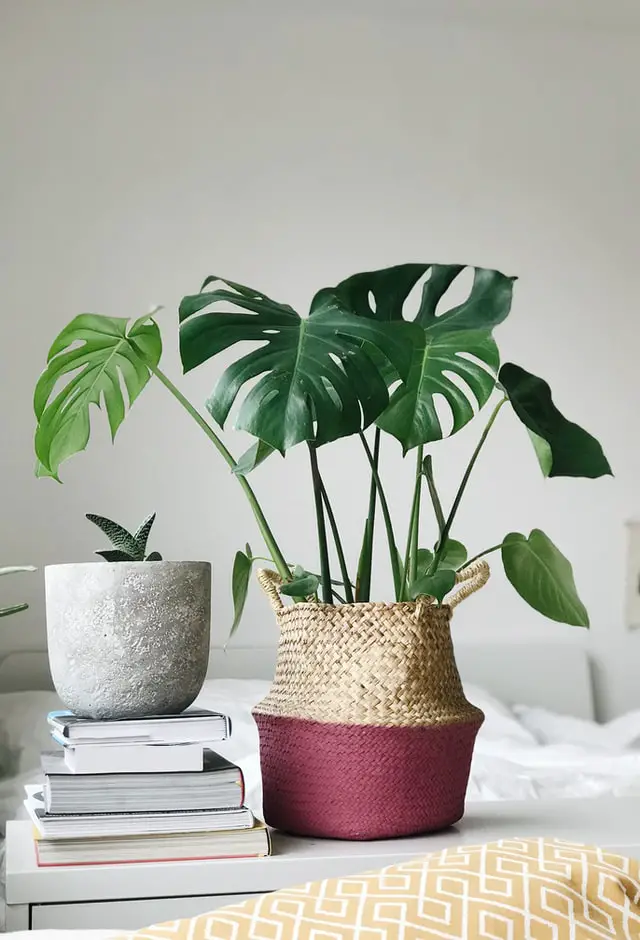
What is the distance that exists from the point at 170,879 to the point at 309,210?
2.09m

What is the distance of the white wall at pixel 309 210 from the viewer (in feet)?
8.46

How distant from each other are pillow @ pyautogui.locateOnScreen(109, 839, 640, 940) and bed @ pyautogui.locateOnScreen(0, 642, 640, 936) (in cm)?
100

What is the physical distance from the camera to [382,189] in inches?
109

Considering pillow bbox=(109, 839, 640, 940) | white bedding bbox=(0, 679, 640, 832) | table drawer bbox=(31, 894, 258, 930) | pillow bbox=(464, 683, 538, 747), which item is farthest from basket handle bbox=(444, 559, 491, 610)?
pillow bbox=(464, 683, 538, 747)

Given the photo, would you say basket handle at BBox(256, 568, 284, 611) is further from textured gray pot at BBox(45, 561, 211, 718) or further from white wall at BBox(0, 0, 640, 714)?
white wall at BBox(0, 0, 640, 714)

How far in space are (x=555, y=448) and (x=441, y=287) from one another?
221 mm

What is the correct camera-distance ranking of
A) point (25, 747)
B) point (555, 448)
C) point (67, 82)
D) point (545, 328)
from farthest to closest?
point (545, 328) < point (67, 82) < point (25, 747) < point (555, 448)

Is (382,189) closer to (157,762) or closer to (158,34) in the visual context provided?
(158,34)

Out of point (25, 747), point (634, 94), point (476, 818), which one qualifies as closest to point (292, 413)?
point (476, 818)

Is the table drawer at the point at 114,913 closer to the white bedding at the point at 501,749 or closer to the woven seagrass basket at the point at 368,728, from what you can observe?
the woven seagrass basket at the point at 368,728

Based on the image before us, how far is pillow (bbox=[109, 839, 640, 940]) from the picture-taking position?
15.3 inches

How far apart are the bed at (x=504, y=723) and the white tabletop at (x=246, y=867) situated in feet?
1.40

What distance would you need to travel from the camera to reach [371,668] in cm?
100

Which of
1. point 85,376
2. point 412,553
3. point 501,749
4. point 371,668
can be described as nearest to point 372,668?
point 371,668
